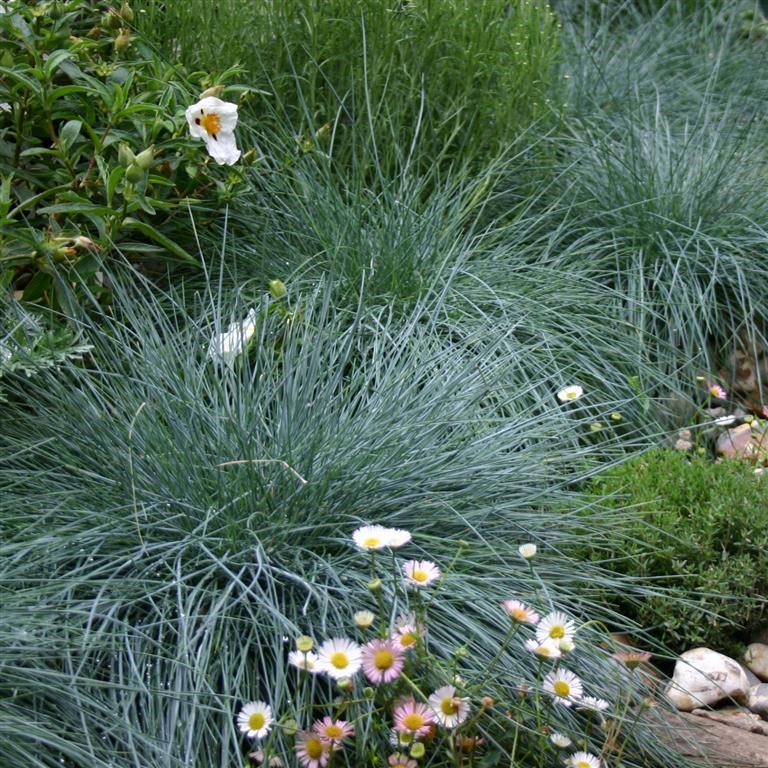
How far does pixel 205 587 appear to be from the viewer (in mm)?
2004

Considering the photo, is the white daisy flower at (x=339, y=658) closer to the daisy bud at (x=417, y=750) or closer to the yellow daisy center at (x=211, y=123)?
the daisy bud at (x=417, y=750)

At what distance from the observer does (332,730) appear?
1.67 metres

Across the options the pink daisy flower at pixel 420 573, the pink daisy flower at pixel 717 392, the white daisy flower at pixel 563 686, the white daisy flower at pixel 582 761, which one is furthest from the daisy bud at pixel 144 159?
the pink daisy flower at pixel 717 392

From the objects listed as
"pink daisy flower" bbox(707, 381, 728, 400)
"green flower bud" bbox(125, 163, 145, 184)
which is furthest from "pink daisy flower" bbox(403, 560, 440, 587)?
"pink daisy flower" bbox(707, 381, 728, 400)

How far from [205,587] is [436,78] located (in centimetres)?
215

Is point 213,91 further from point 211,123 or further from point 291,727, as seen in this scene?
point 291,727

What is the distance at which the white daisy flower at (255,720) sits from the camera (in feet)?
5.47

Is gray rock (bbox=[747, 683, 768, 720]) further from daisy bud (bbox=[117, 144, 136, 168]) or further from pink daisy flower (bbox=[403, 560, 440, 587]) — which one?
daisy bud (bbox=[117, 144, 136, 168])

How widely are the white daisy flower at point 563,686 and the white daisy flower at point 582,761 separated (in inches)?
3.2

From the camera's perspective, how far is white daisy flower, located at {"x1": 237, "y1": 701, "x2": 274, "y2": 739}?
5.47 feet

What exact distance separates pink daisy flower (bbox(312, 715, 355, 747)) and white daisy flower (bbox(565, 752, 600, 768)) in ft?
1.19

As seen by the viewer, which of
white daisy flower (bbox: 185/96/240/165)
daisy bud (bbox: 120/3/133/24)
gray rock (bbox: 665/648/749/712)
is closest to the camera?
gray rock (bbox: 665/648/749/712)

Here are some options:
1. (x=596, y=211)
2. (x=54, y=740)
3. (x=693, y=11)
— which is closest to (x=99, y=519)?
(x=54, y=740)

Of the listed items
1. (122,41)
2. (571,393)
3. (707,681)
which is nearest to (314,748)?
(707,681)
